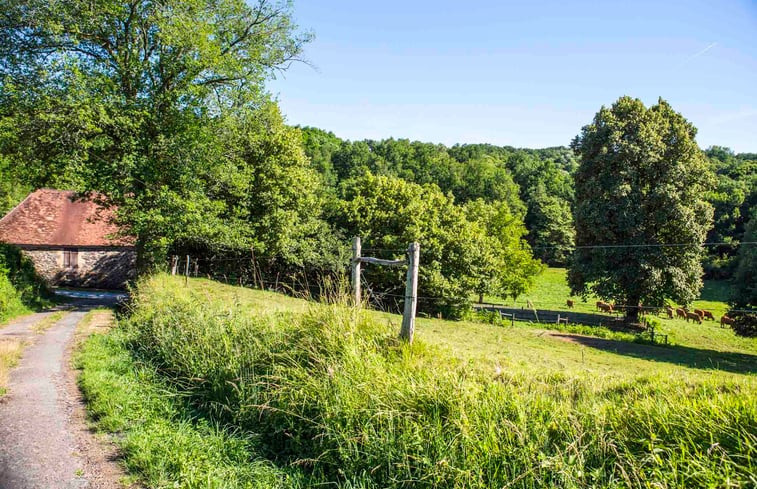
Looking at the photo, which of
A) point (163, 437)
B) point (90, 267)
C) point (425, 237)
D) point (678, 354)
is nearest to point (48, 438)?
point (163, 437)

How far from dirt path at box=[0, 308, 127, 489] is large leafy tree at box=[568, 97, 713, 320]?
26021 millimetres

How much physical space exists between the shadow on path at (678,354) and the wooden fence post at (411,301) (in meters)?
18.2

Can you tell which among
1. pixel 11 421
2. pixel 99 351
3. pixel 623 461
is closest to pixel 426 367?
pixel 623 461

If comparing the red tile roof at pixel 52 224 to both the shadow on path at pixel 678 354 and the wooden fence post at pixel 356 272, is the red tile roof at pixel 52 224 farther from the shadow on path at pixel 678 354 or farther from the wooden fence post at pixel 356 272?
the shadow on path at pixel 678 354

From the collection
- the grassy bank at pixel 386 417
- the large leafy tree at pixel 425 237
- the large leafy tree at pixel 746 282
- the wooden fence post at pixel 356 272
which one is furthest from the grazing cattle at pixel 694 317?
the wooden fence post at pixel 356 272

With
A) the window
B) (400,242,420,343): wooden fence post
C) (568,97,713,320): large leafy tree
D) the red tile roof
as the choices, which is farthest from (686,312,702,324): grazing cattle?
the window

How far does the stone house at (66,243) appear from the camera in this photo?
29.5m

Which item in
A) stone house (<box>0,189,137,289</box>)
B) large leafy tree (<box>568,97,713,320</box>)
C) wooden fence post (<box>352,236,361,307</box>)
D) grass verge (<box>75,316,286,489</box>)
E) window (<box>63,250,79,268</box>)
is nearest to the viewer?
grass verge (<box>75,316,286,489</box>)

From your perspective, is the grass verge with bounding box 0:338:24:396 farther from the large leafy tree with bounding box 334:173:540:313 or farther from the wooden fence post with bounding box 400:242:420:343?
the large leafy tree with bounding box 334:173:540:313

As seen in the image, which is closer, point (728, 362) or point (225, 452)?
point (225, 452)

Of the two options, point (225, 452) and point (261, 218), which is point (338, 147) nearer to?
point (261, 218)

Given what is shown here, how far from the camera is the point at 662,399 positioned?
14.1ft

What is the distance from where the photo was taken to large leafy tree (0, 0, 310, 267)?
14789 mm

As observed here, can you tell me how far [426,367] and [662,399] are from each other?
241 centimetres
